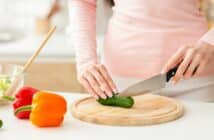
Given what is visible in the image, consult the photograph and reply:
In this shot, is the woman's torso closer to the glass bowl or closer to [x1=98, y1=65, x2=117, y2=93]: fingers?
[x1=98, y1=65, x2=117, y2=93]: fingers

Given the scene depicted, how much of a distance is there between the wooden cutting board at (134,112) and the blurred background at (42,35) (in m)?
0.79

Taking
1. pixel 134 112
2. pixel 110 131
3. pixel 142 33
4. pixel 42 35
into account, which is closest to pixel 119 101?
pixel 134 112

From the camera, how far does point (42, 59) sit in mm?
2684

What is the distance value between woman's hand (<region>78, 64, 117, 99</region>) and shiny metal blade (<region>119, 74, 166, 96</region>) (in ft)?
0.12

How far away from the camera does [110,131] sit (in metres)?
1.45

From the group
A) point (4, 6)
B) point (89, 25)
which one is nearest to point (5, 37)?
point (4, 6)

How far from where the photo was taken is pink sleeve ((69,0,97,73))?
5.78 ft

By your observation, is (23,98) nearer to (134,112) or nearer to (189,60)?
(134,112)

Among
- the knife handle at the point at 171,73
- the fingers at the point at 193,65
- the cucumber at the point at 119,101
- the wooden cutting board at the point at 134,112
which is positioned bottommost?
the wooden cutting board at the point at 134,112

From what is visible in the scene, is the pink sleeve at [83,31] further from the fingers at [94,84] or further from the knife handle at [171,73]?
the knife handle at [171,73]

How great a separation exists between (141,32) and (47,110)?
475 mm

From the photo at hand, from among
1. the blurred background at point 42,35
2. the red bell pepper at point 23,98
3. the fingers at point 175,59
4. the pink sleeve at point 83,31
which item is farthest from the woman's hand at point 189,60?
the blurred background at point 42,35

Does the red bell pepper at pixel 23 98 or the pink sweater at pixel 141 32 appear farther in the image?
the pink sweater at pixel 141 32

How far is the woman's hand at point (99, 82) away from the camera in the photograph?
1.62m
